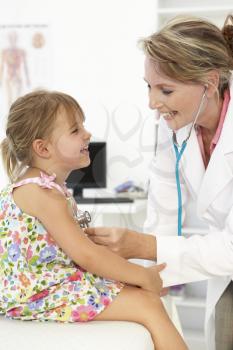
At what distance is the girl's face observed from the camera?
1448 mm

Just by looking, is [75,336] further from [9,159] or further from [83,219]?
[9,159]

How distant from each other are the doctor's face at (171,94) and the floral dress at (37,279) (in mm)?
416

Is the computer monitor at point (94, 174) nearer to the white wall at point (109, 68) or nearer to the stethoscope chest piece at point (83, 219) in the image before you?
the white wall at point (109, 68)

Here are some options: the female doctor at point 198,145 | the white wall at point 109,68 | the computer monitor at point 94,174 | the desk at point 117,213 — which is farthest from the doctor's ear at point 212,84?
the white wall at point 109,68

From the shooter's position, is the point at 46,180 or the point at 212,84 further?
the point at 212,84

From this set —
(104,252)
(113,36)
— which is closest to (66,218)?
(104,252)

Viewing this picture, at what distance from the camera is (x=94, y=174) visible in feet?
11.7

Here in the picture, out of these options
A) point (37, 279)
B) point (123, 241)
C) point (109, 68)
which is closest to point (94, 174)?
point (109, 68)

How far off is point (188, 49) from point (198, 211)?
544mm

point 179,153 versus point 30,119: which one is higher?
point 30,119

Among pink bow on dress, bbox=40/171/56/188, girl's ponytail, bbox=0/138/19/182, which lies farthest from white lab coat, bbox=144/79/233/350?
girl's ponytail, bbox=0/138/19/182

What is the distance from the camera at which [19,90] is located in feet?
13.1

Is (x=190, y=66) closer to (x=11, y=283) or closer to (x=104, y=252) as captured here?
→ (x=104, y=252)

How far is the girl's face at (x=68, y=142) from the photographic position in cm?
145
